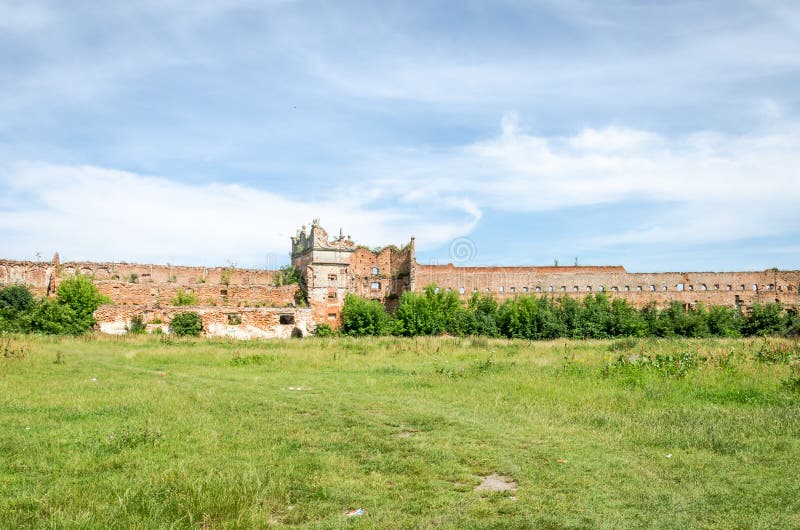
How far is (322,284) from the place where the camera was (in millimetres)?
36344

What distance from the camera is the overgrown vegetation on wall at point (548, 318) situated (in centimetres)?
3447

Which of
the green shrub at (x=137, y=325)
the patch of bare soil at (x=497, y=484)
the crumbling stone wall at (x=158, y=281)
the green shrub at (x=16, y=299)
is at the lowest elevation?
the green shrub at (x=137, y=325)

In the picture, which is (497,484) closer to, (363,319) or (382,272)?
(363,319)

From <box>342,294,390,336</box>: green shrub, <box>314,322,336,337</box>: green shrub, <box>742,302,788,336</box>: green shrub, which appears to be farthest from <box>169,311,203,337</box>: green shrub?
<box>742,302,788,336</box>: green shrub

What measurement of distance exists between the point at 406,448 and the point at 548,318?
2995cm

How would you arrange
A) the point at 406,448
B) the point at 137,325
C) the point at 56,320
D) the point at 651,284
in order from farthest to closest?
the point at 651,284 < the point at 137,325 < the point at 56,320 < the point at 406,448

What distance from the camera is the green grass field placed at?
5.01 m

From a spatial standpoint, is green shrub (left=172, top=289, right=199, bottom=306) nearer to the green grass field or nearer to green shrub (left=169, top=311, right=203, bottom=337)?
green shrub (left=169, top=311, right=203, bottom=337)

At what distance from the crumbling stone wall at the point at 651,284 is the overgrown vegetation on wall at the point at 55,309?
23.0 m

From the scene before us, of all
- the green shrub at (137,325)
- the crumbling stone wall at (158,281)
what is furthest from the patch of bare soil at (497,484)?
the crumbling stone wall at (158,281)

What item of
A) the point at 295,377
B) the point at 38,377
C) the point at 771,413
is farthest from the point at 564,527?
the point at 38,377

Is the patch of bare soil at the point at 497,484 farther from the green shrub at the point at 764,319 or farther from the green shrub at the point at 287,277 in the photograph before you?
the green shrub at the point at 764,319

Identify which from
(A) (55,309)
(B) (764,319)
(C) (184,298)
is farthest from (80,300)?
(B) (764,319)

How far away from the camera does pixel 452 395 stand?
11.1 meters
